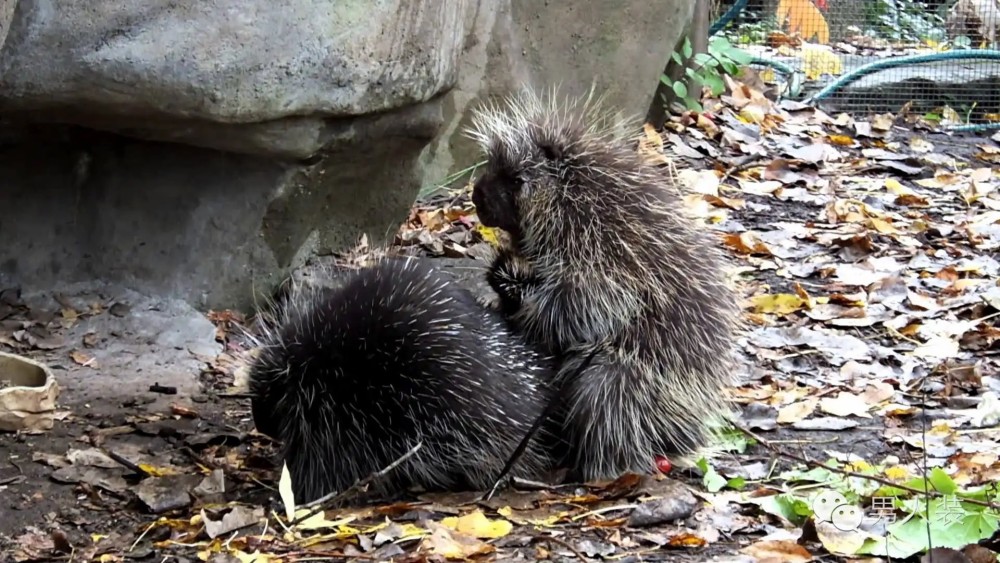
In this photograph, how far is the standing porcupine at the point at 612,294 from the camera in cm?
306

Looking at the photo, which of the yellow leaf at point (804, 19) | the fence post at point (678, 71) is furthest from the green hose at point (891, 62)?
the fence post at point (678, 71)

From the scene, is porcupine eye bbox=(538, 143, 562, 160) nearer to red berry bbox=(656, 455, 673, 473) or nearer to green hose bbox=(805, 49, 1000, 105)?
red berry bbox=(656, 455, 673, 473)

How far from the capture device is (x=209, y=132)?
11.9 ft

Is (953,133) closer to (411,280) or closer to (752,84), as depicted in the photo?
(752,84)

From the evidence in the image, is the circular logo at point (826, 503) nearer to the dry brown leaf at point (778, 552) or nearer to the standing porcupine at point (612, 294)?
the dry brown leaf at point (778, 552)

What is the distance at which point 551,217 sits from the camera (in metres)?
3.20

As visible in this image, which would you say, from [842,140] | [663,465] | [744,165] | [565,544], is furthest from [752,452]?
[842,140]

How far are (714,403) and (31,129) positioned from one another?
2.30m

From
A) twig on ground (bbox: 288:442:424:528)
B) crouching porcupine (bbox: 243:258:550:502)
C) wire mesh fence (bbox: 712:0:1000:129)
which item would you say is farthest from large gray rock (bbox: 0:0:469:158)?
wire mesh fence (bbox: 712:0:1000:129)

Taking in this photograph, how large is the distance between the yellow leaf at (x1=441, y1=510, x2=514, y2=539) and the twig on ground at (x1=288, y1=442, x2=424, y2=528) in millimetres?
193

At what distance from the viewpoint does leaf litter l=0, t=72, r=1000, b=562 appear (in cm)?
252

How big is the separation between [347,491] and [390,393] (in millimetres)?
274

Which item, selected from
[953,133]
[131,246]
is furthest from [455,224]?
[953,133]

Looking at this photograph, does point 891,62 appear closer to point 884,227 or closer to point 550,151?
point 884,227
